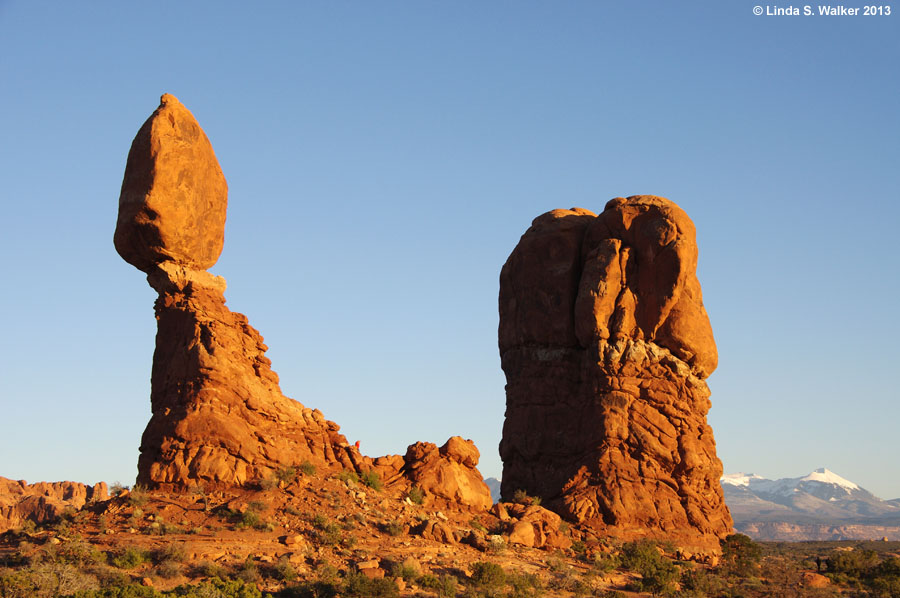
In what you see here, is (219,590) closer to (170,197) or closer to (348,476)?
(348,476)

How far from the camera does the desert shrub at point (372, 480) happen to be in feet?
99.0

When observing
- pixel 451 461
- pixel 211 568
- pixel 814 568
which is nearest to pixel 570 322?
pixel 451 461

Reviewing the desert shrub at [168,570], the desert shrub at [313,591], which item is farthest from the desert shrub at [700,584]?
the desert shrub at [168,570]

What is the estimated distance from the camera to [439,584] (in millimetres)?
25062

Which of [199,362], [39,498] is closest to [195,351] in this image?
[199,362]

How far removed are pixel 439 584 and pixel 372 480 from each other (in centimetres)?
581

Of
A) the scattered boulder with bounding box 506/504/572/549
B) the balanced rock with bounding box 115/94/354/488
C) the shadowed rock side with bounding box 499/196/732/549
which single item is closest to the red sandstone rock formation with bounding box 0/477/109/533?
the balanced rock with bounding box 115/94/354/488

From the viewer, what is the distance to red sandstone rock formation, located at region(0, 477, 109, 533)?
5028 centimetres

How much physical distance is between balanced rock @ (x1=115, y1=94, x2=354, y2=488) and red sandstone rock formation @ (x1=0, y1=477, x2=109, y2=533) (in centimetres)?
1921

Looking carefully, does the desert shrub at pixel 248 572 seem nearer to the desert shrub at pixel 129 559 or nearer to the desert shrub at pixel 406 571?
the desert shrub at pixel 129 559

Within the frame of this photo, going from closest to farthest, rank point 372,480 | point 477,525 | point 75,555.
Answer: point 75,555
point 477,525
point 372,480

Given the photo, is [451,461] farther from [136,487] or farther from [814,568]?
[814,568]

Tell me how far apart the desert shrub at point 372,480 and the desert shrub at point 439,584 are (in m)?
5.31

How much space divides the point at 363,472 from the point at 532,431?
314 inches
